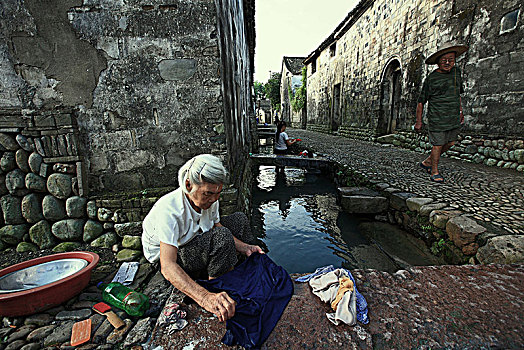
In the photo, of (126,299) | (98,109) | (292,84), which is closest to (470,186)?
(126,299)

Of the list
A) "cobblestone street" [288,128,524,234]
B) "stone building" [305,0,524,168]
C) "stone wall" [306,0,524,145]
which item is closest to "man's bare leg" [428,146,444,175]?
"cobblestone street" [288,128,524,234]

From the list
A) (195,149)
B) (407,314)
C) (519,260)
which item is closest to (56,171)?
(195,149)

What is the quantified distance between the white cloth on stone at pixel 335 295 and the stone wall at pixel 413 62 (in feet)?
18.8

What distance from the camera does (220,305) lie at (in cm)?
136

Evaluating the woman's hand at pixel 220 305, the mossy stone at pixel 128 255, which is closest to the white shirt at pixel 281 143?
the mossy stone at pixel 128 255

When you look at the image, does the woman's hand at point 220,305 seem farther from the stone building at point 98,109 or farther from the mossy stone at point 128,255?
the mossy stone at point 128,255

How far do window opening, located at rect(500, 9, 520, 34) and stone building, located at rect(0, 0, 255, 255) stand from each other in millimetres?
5714

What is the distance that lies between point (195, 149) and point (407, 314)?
109 inches

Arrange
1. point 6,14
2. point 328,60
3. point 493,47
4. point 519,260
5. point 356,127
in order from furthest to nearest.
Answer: point 328,60, point 356,127, point 493,47, point 6,14, point 519,260

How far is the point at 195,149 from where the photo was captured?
3207 mm

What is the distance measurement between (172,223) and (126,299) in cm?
87

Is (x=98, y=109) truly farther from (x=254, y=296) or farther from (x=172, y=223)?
(x=254, y=296)

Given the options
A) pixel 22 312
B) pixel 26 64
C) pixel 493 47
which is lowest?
pixel 22 312

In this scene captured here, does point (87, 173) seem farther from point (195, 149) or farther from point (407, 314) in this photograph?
point (407, 314)
